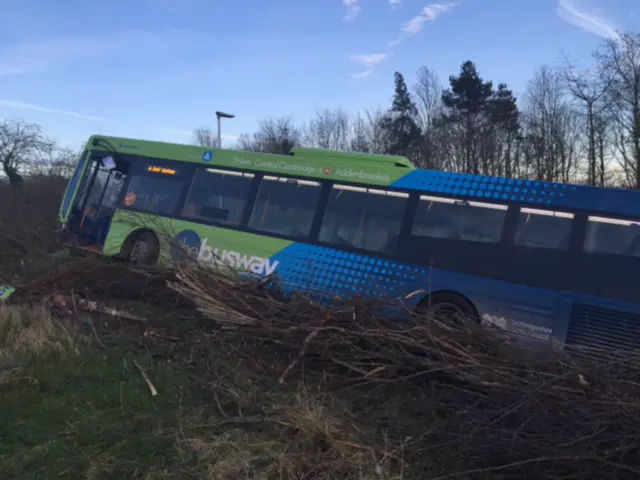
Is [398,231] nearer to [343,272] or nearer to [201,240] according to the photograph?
[343,272]

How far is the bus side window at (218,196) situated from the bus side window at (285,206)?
37cm

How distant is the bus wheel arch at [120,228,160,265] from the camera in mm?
11271

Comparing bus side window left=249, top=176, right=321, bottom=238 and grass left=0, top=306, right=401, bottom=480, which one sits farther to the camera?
bus side window left=249, top=176, right=321, bottom=238

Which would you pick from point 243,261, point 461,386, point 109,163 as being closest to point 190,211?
point 243,261

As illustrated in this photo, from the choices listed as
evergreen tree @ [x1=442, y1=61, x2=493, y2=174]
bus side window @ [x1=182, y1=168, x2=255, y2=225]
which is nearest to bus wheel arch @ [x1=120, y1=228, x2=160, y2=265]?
bus side window @ [x1=182, y1=168, x2=255, y2=225]

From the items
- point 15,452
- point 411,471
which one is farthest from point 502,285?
point 15,452

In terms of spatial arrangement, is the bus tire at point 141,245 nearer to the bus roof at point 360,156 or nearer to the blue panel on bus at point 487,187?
the bus roof at point 360,156

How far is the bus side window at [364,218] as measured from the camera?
366 inches

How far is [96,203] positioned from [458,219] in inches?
331

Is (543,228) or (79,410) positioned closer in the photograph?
(79,410)

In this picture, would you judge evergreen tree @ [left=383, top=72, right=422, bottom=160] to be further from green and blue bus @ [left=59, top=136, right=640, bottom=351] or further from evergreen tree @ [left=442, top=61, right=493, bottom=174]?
green and blue bus @ [left=59, top=136, right=640, bottom=351]

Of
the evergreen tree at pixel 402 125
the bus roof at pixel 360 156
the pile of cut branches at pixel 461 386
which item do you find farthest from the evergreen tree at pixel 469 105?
the pile of cut branches at pixel 461 386

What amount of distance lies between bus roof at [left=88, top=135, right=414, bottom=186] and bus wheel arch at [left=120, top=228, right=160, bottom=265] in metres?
1.70

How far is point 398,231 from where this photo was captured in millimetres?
9219
